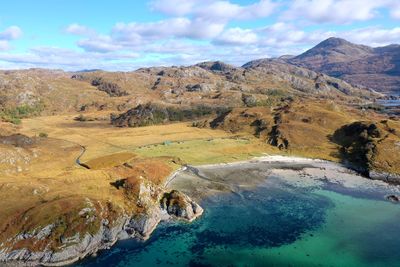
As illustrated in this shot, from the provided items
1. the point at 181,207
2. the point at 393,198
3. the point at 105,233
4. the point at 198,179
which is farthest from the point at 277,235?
the point at 198,179

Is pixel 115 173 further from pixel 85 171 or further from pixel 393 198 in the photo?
pixel 393 198

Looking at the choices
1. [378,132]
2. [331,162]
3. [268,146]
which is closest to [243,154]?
[268,146]

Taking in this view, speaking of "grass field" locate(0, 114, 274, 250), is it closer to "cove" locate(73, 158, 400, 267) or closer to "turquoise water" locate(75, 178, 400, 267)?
"cove" locate(73, 158, 400, 267)

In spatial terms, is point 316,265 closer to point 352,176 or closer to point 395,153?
point 352,176

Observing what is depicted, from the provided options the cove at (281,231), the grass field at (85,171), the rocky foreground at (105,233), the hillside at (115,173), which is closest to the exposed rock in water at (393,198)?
the cove at (281,231)

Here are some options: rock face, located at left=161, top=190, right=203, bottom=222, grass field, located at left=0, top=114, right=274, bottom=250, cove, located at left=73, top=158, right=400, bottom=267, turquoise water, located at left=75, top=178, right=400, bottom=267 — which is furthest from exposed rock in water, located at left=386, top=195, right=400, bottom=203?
grass field, located at left=0, top=114, right=274, bottom=250

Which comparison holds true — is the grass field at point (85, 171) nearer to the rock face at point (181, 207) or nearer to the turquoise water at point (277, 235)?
the rock face at point (181, 207)

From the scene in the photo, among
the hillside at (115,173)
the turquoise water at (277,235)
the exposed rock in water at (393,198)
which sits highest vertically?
the hillside at (115,173)
